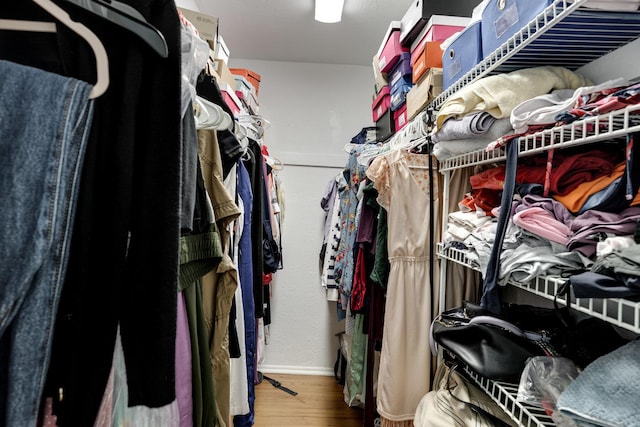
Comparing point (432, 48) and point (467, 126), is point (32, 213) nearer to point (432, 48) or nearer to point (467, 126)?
point (467, 126)

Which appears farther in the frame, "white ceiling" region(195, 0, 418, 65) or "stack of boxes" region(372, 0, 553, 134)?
"white ceiling" region(195, 0, 418, 65)

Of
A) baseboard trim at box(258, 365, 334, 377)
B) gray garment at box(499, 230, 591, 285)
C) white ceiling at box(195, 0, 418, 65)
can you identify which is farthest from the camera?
baseboard trim at box(258, 365, 334, 377)

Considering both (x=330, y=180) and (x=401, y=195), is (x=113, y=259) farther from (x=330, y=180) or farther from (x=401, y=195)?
(x=330, y=180)

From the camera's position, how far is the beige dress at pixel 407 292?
1.25 meters

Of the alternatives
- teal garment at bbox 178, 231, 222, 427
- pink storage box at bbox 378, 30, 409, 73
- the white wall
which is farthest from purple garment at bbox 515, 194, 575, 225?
the white wall

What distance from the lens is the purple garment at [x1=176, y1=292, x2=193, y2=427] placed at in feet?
2.37

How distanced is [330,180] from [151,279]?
244 cm

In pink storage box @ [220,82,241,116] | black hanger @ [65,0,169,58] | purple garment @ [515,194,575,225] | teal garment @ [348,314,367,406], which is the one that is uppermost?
pink storage box @ [220,82,241,116]

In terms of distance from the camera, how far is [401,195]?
1.27m

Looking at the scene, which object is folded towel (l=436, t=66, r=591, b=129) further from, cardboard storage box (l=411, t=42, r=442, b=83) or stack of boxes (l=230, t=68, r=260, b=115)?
stack of boxes (l=230, t=68, r=260, b=115)

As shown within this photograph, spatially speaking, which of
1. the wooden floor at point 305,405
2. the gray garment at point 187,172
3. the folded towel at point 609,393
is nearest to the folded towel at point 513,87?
the folded towel at point 609,393

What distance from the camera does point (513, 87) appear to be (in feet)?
2.80

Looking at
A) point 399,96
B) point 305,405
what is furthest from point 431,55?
point 305,405

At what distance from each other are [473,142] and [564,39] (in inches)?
11.7
